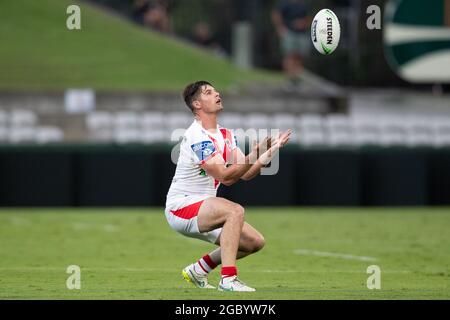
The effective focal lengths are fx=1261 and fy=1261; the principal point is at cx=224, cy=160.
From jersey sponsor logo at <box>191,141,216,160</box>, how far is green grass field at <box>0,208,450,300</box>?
122cm

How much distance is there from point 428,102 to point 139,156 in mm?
8958

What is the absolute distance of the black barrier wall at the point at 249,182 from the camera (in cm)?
2319

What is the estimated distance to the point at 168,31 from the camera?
32.3 m

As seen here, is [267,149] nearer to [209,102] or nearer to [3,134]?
[209,102]

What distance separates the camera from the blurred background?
23500 millimetres

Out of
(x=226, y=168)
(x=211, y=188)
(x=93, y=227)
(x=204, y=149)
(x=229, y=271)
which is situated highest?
(x=204, y=149)

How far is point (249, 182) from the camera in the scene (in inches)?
928

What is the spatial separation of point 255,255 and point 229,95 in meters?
12.4

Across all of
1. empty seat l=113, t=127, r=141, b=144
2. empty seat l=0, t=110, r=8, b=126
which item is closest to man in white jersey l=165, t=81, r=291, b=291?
empty seat l=113, t=127, r=141, b=144

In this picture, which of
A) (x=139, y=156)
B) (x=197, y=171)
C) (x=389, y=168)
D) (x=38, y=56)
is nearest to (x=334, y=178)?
(x=389, y=168)

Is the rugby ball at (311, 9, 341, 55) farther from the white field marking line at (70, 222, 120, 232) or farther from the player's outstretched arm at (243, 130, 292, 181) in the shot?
the white field marking line at (70, 222, 120, 232)

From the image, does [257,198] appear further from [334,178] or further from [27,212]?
[27,212]

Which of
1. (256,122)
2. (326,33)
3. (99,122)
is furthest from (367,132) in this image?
(326,33)

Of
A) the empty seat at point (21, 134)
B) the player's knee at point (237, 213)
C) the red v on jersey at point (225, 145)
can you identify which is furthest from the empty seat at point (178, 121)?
the player's knee at point (237, 213)
